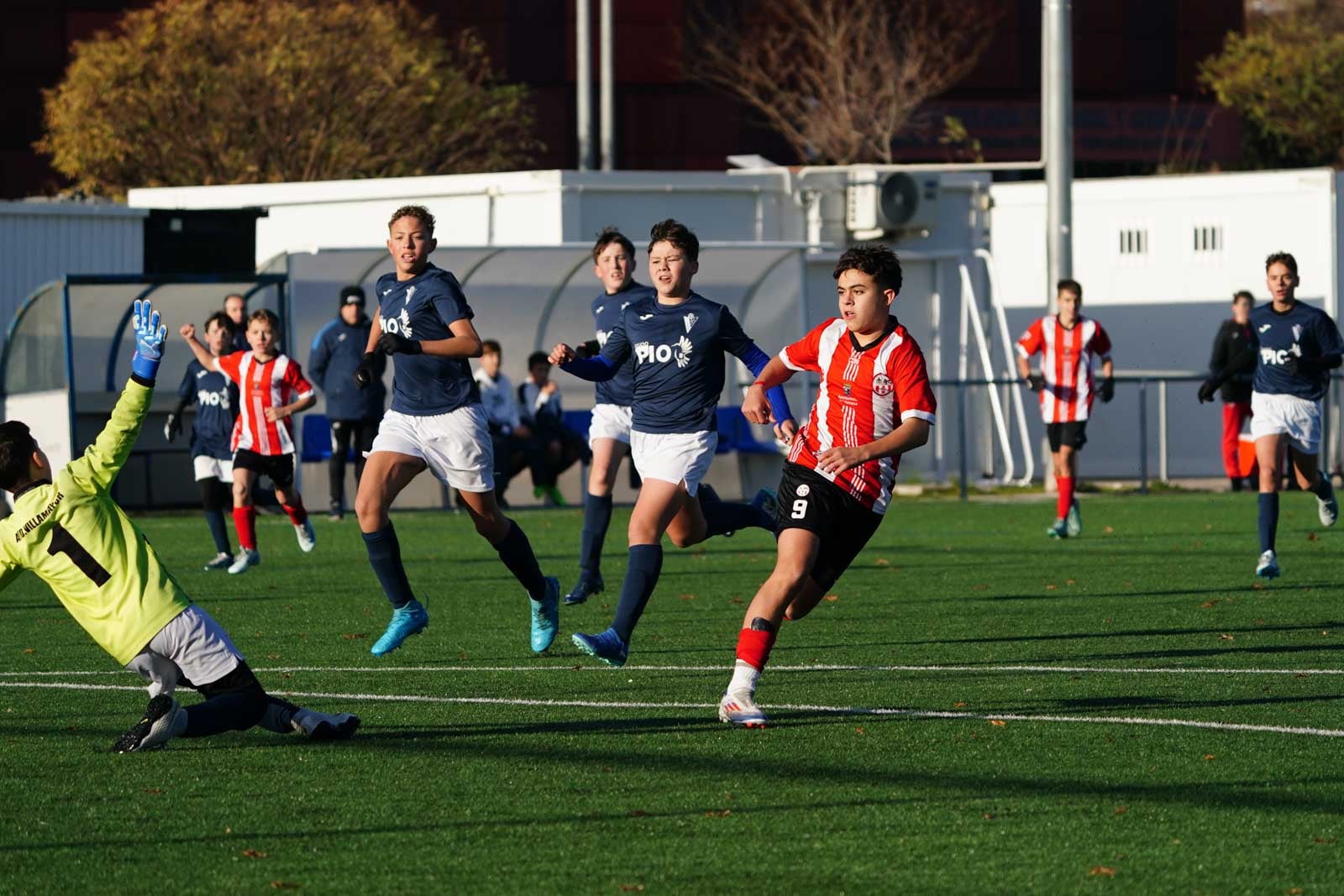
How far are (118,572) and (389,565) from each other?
9.80 ft

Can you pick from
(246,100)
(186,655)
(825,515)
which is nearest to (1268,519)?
(825,515)

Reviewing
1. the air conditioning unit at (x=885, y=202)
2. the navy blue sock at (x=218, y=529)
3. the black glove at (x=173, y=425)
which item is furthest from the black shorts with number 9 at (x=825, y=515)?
the air conditioning unit at (x=885, y=202)

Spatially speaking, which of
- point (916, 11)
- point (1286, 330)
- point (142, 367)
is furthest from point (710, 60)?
point (142, 367)

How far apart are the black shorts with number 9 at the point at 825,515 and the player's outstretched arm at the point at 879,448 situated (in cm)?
14

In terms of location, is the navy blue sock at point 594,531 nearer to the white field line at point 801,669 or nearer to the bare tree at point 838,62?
the white field line at point 801,669

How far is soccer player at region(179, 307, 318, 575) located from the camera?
15570 millimetres

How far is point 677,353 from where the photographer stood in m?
10.2

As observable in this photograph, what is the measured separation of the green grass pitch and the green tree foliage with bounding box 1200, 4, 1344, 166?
3519 cm

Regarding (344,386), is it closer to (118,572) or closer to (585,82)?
(585,82)

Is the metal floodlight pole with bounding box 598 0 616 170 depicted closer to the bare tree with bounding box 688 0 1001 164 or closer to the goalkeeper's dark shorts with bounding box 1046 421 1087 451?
the bare tree with bounding box 688 0 1001 164

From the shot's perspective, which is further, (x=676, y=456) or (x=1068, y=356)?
(x=1068, y=356)

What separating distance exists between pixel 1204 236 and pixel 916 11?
19957 mm

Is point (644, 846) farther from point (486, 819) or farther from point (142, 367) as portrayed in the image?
point (142, 367)

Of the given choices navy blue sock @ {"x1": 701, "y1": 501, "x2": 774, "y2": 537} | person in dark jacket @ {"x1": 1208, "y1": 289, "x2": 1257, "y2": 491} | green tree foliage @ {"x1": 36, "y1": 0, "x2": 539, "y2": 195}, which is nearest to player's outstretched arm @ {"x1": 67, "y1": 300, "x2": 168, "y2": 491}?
navy blue sock @ {"x1": 701, "y1": 501, "x2": 774, "y2": 537}
